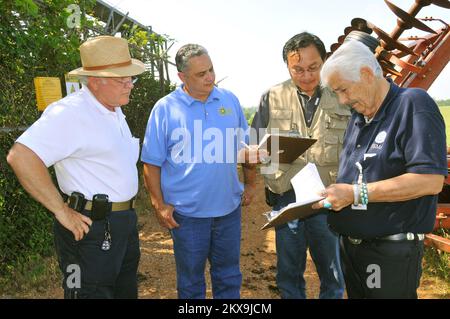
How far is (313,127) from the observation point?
2693 millimetres

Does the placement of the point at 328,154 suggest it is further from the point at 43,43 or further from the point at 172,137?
the point at 43,43

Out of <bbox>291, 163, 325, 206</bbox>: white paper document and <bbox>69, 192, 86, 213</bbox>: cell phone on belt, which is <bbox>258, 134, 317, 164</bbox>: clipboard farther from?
<bbox>69, 192, 86, 213</bbox>: cell phone on belt

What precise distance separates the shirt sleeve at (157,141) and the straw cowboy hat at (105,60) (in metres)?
0.40

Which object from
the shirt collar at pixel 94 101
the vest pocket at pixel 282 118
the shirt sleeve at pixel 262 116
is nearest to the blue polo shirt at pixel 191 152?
the shirt sleeve at pixel 262 116

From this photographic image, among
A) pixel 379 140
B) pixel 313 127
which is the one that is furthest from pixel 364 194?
pixel 313 127

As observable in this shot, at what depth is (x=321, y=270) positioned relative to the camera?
9.51 feet

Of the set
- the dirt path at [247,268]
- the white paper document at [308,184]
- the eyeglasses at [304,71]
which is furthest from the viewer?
the dirt path at [247,268]

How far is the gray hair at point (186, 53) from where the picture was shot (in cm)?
264

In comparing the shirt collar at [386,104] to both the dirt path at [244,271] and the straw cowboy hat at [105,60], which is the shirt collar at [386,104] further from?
the dirt path at [244,271]

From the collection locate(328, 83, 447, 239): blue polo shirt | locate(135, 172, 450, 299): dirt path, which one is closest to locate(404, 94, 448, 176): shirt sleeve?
locate(328, 83, 447, 239): blue polo shirt

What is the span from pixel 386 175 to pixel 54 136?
166 cm

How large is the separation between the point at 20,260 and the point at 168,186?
2.34m

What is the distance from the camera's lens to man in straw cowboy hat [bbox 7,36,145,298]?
194 centimetres
